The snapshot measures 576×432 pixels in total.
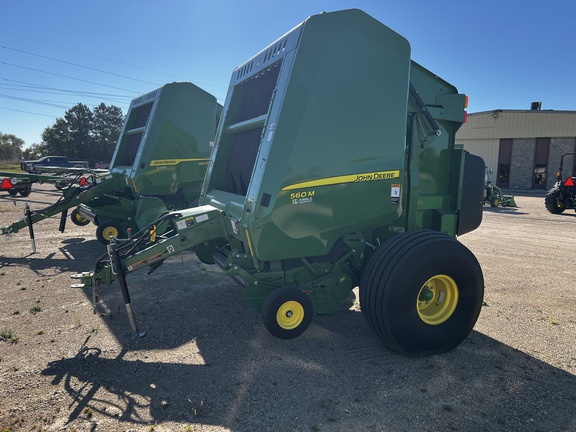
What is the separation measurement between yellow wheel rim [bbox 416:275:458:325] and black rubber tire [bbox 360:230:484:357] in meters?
0.04

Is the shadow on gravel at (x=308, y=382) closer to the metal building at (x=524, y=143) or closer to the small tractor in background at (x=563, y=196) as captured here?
the small tractor in background at (x=563, y=196)

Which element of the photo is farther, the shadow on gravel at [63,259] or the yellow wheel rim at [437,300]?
the shadow on gravel at [63,259]

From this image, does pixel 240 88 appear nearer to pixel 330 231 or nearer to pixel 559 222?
pixel 330 231

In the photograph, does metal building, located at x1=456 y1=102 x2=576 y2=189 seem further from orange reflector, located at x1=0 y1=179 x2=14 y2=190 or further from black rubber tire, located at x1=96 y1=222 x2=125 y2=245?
orange reflector, located at x1=0 y1=179 x2=14 y2=190

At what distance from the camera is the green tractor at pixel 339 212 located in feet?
10.3

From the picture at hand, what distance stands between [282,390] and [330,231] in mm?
1308

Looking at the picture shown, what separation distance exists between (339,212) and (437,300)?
3.92ft

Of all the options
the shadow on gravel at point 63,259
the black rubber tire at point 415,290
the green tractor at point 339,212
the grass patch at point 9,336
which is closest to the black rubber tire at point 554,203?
the green tractor at point 339,212

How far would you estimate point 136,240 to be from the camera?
3.81 meters

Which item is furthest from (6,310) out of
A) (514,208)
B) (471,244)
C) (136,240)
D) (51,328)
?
(514,208)

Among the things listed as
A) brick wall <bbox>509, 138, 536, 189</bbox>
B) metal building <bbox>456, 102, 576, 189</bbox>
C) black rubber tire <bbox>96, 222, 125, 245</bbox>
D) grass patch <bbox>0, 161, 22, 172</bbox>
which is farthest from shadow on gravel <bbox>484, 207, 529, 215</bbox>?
grass patch <bbox>0, 161, 22, 172</bbox>

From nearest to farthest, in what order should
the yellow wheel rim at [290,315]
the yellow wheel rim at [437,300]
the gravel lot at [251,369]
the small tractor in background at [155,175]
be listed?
the gravel lot at [251,369] → the yellow wheel rim at [290,315] → the yellow wheel rim at [437,300] → the small tractor in background at [155,175]

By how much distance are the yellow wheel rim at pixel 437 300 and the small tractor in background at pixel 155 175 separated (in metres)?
5.05

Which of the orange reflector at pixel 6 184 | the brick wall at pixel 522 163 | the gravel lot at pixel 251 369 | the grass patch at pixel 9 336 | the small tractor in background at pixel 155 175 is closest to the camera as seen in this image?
the gravel lot at pixel 251 369
